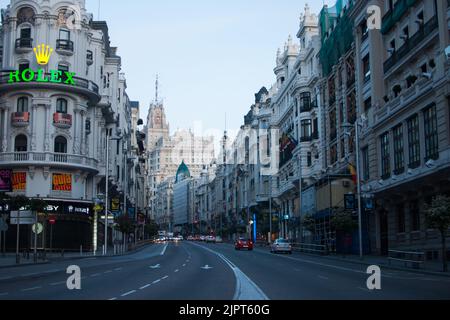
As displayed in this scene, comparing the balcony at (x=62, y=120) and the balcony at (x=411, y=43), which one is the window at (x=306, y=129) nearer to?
the balcony at (x=411, y=43)

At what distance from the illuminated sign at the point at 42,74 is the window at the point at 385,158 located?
3147 cm

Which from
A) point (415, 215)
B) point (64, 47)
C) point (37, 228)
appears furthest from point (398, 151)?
point (64, 47)

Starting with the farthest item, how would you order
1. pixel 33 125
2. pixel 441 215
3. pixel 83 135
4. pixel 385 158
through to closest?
pixel 83 135 → pixel 33 125 → pixel 385 158 → pixel 441 215

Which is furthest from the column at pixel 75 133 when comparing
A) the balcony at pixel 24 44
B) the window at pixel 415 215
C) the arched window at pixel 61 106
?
the window at pixel 415 215

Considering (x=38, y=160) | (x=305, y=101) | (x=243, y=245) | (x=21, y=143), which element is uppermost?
(x=305, y=101)

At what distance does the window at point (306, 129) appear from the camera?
263 ft

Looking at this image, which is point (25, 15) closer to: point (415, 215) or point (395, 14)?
point (395, 14)

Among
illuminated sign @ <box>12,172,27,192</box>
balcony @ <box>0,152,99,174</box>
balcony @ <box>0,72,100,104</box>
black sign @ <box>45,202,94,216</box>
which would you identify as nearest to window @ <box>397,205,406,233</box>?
balcony @ <box>0,152,99,174</box>

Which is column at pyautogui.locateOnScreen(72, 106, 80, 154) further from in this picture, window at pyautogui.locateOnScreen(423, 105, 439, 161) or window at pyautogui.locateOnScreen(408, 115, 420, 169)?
window at pyautogui.locateOnScreen(423, 105, 439, 161)

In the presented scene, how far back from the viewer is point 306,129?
80.9 meters

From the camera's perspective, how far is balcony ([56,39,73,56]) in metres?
65.1

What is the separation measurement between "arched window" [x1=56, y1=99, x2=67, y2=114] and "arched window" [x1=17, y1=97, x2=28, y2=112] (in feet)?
9.94

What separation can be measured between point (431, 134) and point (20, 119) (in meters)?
39.9
